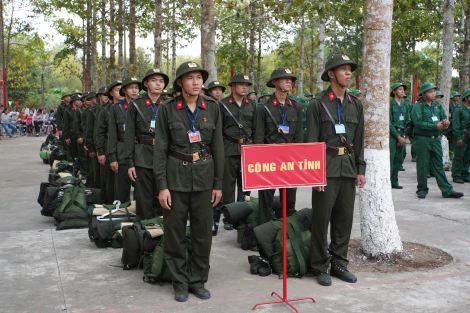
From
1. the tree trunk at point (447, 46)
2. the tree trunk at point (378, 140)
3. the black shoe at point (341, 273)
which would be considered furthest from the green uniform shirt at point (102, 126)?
the tree trunk at point (447, 46)

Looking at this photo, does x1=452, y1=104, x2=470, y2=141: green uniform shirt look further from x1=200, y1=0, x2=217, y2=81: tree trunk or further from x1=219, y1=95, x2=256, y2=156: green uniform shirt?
x1=219, y1=95, x2=256, y2=156: green uniform shirt

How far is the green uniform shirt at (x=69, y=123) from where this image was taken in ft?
48.0

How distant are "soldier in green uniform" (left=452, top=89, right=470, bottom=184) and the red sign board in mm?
8279

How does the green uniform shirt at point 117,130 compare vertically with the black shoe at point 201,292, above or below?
above

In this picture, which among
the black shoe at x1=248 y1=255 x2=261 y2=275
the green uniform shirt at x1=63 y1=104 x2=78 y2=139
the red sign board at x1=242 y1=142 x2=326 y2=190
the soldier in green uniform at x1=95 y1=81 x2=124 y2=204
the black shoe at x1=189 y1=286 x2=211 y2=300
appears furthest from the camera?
the green uniform shirt at x1=63 y1=104 x2=78 y2=139

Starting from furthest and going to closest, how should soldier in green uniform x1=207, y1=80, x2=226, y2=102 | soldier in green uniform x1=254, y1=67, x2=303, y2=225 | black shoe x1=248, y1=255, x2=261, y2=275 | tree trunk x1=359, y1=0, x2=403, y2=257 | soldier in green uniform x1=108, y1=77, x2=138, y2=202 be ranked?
soldier in green uniform x1=207, y1=80, x2=226, y2=102 → soldier in green uniform x1=108, y1=77, x2=138, y2=202 → soldier in green uniform x1=254, y1=67, x2=303, y2=225 → tree trunk x1=359, y1=0, x2=403, y2=257 → black shoe x1=248, y1=255, x2=261, y2=275

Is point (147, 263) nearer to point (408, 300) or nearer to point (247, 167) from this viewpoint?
point (247, 167)

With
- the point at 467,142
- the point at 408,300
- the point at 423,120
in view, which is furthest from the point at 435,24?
the point at 408,300

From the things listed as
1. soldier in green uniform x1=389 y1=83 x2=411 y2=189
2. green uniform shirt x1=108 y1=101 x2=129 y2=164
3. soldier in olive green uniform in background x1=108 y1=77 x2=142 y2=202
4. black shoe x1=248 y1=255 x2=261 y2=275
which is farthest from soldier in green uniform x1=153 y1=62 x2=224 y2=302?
soldier in green uniform x1=389 y1=83 x2=411 y2=189

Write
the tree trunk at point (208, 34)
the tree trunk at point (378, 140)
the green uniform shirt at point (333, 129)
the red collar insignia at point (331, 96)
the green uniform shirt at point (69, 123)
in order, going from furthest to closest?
the green uniform shirt at point (69, 123)
the tree trunk at point (208, 34)
the tree trunk at point (378, 140)
the red collar insignia at point (331, 96)
the green uniform shirt at point (333, 129)

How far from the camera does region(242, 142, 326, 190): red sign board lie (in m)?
4.66

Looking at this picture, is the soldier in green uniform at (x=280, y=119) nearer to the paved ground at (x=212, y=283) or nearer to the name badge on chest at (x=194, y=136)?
the paved ground at (x=212, y=283)

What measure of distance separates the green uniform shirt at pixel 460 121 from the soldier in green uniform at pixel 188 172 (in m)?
8.48

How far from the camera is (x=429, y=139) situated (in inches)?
400
